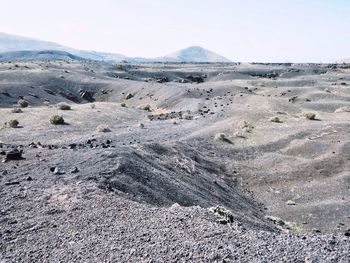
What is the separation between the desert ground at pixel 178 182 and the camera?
12.5 m

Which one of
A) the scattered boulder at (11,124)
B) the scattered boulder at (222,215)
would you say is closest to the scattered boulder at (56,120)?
the scattered boulder at (11,124)

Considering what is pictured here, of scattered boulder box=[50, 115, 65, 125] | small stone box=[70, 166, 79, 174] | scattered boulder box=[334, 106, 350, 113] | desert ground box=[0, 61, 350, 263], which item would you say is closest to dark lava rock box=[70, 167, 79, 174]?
small stone box=[70, 166, 79, 174]

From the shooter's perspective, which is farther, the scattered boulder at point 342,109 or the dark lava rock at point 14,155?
the scattered boulder at point 342,109

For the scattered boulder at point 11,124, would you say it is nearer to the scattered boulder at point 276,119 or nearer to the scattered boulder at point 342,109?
the scattered boulder at point 276,119

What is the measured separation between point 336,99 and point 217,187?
152 ft

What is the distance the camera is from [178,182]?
74.9 feet

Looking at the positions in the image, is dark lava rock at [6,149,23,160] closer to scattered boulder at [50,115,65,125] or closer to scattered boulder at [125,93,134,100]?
scattered boulder at [50,115,65,125]

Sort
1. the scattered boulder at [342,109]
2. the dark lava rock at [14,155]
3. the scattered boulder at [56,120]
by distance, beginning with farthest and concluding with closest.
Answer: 1. the scattered boulder at [342,109]
2. the scattered boulder at [56,120]
3. the dark lava rock at [14,155]

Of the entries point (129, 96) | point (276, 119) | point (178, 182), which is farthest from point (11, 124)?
point (129, 96)

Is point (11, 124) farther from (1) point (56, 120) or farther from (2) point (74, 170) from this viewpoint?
(2) point (74, 170)

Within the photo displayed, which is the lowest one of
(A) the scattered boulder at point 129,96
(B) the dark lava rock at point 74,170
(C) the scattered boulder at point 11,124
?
(A) the scattered boulder at point 129,96

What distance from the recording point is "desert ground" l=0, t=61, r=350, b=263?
41.1 ft

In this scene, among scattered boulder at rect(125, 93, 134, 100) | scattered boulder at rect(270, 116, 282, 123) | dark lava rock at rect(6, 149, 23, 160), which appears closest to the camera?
dark lava rock at rect(6, 149, 23, 160)

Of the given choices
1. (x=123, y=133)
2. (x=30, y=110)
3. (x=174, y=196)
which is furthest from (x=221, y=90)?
(x=174, y=196)
